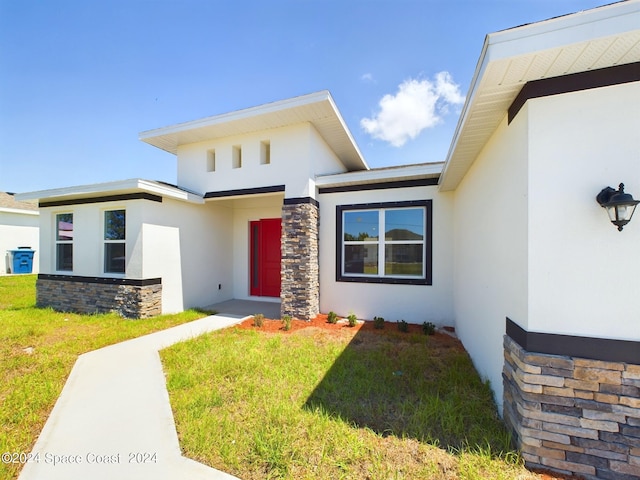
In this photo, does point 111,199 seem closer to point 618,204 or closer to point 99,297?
point 99,297

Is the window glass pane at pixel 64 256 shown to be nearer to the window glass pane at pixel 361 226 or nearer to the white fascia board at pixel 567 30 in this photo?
the window glass pane at pixel 361 226

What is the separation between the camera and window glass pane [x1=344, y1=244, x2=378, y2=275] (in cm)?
645

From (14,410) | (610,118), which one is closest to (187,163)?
(14,410)

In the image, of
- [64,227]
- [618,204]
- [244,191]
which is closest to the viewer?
[618,204]

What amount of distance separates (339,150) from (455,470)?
800cm

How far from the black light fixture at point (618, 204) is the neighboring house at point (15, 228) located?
2278cm

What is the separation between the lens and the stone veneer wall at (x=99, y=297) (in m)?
6.20

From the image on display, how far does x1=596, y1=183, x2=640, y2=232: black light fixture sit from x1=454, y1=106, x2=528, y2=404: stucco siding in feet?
1.59

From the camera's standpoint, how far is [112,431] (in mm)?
2445

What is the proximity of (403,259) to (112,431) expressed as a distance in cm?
581

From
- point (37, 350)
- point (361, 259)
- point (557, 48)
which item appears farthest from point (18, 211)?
point (557, 48)

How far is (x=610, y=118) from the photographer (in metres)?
2.02

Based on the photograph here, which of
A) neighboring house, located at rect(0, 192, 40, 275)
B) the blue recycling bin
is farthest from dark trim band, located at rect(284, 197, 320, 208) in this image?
neighboring house, located at rect(0, 192, 40, 275)

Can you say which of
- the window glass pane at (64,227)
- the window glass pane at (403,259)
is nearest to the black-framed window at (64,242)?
the window glass pane at (64,227)
